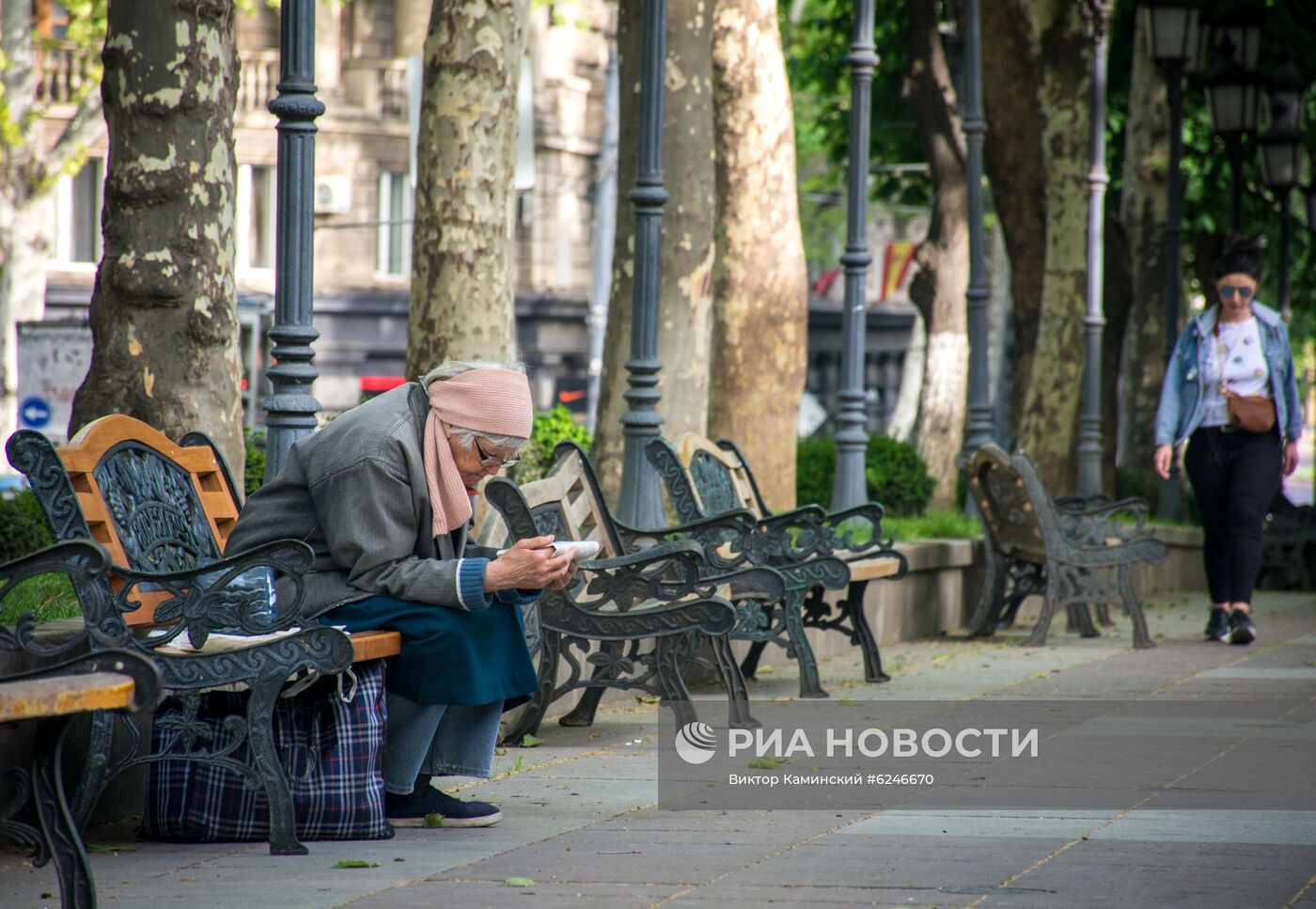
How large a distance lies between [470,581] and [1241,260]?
7001 millimetres

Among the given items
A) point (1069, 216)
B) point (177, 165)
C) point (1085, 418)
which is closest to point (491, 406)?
point (177, 165)

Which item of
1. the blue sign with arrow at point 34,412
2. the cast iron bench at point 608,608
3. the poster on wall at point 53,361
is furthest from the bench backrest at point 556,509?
the poster on wall at point 53,361

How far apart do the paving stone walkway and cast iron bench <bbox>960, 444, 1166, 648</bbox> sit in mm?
4227

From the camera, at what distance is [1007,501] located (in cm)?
1178

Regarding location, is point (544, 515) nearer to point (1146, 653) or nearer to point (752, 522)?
point (752, 522)

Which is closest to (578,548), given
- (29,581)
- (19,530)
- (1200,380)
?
(29,581)

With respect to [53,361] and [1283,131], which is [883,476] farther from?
[53,361]

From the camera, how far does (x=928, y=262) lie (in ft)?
80.2

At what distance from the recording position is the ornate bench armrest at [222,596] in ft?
A: 17.2

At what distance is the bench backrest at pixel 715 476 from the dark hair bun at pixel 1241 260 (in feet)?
10.2

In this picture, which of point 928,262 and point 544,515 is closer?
point 544,515

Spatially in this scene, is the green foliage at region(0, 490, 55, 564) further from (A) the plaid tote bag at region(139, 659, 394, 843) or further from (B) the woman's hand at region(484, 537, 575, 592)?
(B) the woman's hand at region(484, 537, 575, 592)

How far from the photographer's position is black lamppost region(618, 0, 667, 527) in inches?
364

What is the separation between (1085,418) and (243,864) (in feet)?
42.9
